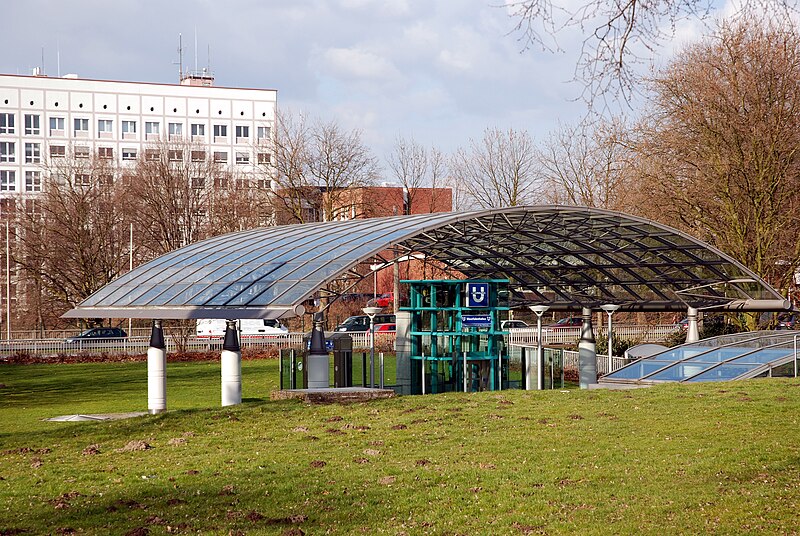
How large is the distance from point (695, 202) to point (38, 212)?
37734 mm

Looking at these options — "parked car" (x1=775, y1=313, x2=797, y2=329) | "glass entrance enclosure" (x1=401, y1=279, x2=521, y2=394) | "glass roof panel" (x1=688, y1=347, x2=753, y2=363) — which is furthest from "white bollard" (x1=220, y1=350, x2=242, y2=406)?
"parked car" (x1=775, y1=313, x2=797, y2=329)

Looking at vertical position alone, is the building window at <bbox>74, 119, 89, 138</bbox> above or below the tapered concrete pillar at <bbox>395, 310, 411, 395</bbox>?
above

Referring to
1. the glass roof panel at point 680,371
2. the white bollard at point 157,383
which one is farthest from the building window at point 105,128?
the glass roof panel at point 680,371

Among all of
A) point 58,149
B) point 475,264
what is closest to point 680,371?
point 475,264

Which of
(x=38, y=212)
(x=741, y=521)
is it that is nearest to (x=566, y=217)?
(x=741, y=521)

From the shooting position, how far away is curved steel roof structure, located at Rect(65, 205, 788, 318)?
2139cm

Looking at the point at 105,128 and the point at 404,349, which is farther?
the point at 105,128

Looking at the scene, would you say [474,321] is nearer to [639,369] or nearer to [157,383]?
[639,369]

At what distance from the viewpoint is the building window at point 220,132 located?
84562 mm

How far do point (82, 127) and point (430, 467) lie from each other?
75009mm

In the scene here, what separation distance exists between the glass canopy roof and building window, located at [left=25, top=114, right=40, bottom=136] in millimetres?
66976

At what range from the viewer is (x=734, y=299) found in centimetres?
3152

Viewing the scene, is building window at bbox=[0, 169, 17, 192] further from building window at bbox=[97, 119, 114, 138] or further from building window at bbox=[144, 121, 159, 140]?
building window at bbox=[144, 121, 159, 140]

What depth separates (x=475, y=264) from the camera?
34625mm
